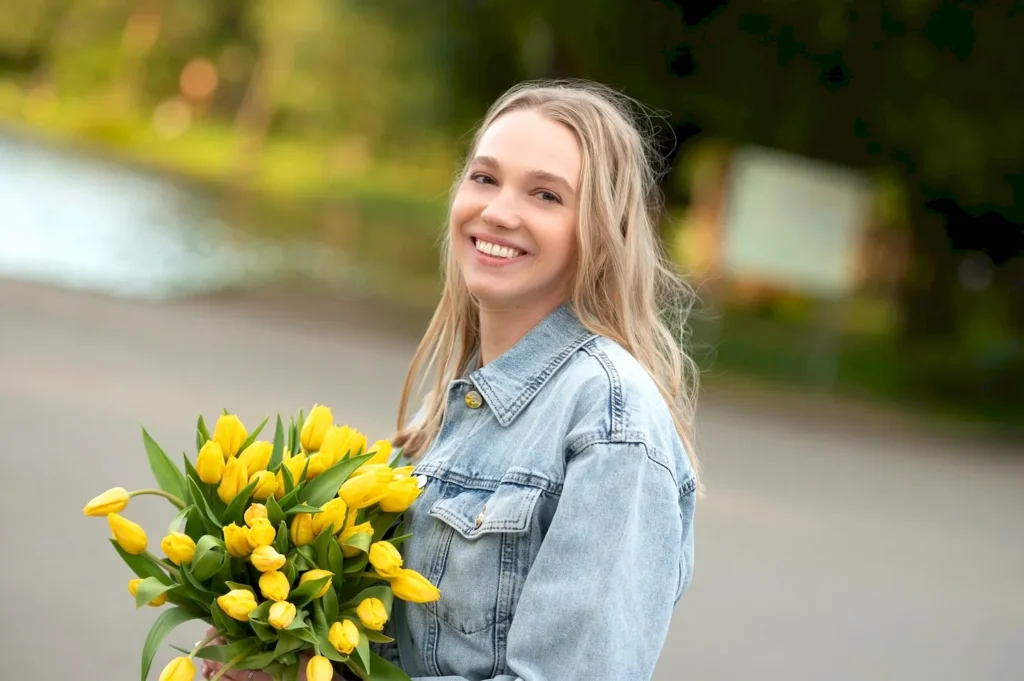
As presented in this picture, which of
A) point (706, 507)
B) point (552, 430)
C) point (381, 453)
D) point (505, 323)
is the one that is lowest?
point (706, 507)

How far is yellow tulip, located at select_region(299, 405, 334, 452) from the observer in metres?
2.09

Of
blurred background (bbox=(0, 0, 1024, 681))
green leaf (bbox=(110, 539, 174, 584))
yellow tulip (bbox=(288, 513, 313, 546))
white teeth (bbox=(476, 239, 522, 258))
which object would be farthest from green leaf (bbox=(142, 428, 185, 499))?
blurred background (bbox=(0, 0, 1024, 681))

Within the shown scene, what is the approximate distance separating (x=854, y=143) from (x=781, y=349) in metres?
2.66

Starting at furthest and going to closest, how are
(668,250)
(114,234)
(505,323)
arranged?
(114,234), (668,250), (505,323)

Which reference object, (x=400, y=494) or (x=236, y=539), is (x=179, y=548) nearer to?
(x=236, y=539)

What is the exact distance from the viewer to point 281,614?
69.6 inches

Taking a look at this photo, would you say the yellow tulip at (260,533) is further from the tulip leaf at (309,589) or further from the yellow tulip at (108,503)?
the yellow tulip at (108,503)

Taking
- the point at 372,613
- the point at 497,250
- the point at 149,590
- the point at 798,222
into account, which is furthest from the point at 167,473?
the point at 798,222

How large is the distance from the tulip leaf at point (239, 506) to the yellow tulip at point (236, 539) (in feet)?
0.16

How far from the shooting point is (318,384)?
9641mm

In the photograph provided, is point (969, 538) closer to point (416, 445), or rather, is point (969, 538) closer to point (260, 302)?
point (416, 445)

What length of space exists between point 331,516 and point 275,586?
14 cm

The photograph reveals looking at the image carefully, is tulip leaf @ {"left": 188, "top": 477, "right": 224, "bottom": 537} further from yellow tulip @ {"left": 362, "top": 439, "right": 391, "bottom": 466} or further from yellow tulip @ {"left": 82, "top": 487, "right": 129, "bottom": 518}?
Result: yellow tulip @ {"left": 362, "top": 439, "right": 391, "bottom": 466}

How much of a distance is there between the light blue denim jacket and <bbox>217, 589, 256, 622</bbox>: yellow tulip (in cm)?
29
